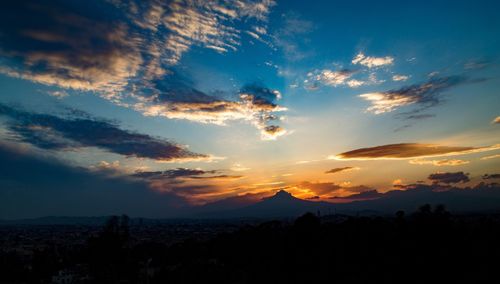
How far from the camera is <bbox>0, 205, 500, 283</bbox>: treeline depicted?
74.9 ft

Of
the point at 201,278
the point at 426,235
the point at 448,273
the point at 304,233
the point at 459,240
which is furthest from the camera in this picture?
the point at 304,233

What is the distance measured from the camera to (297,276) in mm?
26422

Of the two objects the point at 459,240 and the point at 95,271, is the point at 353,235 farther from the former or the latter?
the point at 95,271

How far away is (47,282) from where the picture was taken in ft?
138

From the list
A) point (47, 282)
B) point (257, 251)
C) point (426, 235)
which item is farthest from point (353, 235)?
point (47, 282)

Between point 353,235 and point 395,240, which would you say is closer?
point 395,240

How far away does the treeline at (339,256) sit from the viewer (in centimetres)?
2284

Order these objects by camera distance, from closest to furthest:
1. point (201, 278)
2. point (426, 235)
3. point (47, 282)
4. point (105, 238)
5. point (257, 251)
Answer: point (426, 235) < point (201, 278) < point (257, 251) < point (105, 238) < point (47, 282)

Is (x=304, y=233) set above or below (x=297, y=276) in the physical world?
above

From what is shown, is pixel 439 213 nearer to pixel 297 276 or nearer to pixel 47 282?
pixel 297 276

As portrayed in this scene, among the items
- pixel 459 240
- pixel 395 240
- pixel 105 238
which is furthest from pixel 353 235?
pixel 105 238

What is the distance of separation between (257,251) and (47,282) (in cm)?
2511

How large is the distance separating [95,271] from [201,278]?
16373mm

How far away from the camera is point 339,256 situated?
26953 mm
